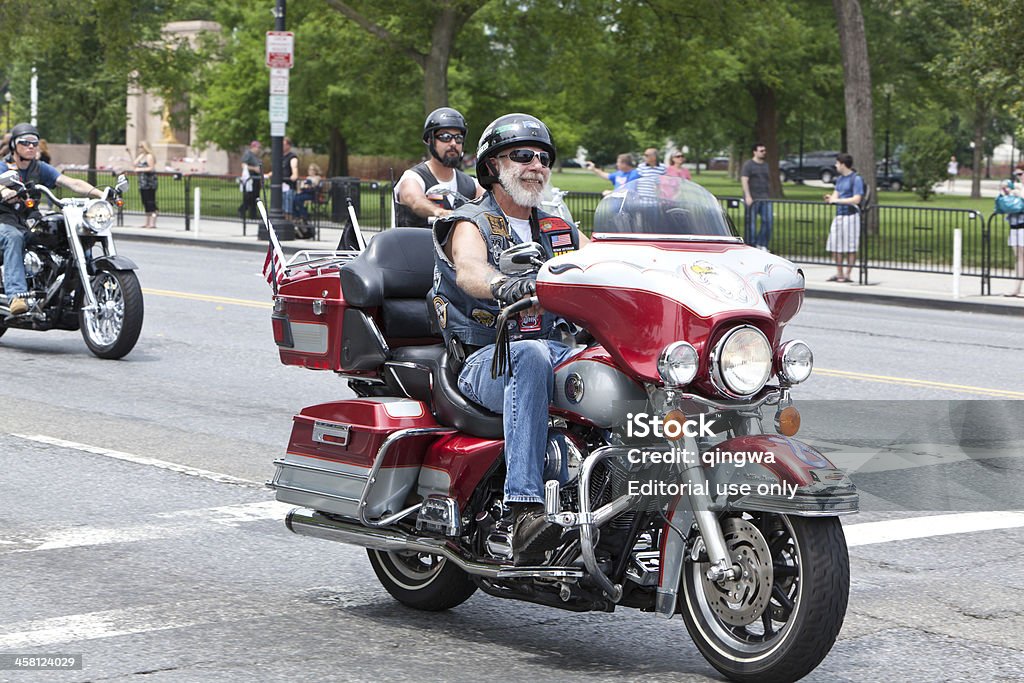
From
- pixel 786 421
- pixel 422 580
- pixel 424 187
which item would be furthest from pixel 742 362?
pixel 424 187

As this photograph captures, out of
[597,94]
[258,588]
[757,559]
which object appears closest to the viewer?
[757,559]

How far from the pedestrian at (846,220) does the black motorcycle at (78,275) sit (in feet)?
43.0

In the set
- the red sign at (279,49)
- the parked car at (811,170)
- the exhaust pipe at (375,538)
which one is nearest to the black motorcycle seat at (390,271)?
the exhaust pipe at (375,538)

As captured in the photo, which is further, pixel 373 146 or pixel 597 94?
pixel 373 146

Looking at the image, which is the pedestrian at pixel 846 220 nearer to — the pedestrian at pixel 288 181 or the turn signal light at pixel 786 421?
the pedestrian at pixel 288 181

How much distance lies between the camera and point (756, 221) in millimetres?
26047

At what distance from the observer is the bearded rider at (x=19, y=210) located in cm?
1354

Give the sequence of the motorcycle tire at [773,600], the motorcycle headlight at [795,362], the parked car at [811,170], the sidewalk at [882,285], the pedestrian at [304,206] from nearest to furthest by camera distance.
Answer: the motorcycle tire at [773,600] < the motorcycle headlight at [795,362] < the sidewalk at [882,285] < the pedestrian at [304,206] < the parked car at [811,170]

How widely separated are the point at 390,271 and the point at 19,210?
835 centimetres

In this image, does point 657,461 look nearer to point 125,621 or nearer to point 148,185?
point 125,621

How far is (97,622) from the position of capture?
19.5 feet

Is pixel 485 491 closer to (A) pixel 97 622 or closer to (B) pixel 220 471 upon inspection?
(A) pixel 97 622

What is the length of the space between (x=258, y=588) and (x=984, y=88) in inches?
1196

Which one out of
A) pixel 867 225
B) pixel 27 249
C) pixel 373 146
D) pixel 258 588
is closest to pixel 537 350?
pixel 258 588
